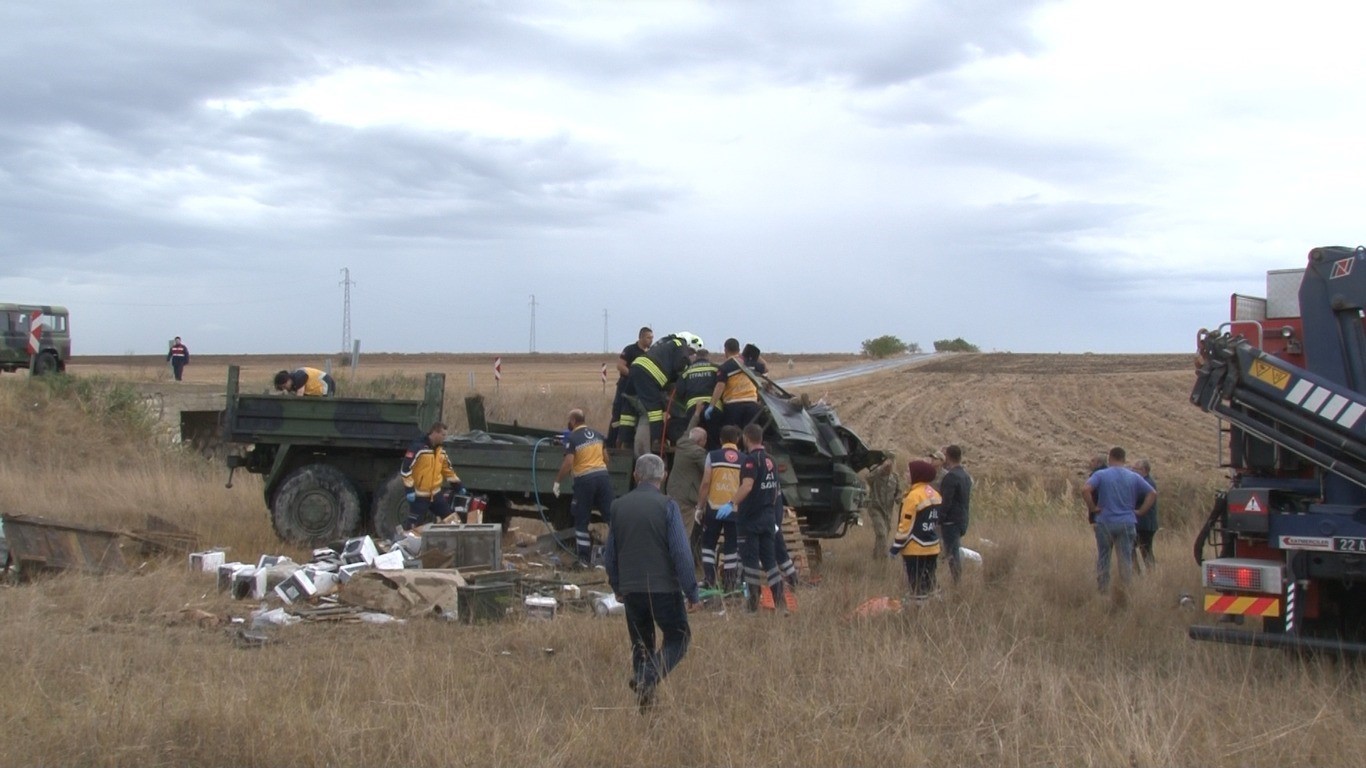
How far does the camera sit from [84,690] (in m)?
6.78

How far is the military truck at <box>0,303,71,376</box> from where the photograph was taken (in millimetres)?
29984

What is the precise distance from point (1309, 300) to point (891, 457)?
626 cm

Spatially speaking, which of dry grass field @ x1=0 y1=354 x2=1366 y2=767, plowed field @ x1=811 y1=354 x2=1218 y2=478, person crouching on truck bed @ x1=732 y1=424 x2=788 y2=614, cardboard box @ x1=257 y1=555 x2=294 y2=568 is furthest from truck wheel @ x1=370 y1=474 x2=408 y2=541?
plowed field @ x1=811 y1=354 x2=1218 y2=478

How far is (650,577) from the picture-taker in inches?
260

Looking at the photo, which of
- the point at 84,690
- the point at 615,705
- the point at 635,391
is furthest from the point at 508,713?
the point at 635,391

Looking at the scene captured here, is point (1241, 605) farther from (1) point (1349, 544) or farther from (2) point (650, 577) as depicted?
(2) point (650, 577)

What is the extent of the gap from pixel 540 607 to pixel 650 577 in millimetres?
3216

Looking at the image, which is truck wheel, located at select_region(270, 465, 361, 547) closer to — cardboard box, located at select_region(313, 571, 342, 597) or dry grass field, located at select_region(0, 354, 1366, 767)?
dry grass field, located at select_region(0, 354, 1366, 767)

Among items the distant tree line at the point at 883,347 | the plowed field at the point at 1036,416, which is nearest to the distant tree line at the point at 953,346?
the distant tree line at the point at 883,347

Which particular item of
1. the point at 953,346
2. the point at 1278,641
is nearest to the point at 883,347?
the point at 953,346

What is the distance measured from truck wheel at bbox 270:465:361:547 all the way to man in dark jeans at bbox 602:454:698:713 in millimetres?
7827

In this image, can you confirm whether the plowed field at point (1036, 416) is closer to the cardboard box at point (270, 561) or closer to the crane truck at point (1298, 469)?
the cardboard box at point (270, 561)

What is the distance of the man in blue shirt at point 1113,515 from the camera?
429 inches

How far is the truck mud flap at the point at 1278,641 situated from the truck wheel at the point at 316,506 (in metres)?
9.36
